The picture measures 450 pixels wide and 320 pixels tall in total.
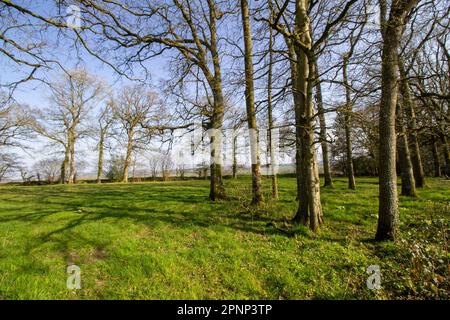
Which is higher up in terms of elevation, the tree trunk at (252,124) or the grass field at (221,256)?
the tree trunk at (252,124)

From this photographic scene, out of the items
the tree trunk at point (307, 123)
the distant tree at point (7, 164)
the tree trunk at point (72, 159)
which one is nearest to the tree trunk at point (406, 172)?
the tree trunk at point (307, 123)

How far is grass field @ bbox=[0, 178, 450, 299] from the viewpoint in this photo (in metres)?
3.06

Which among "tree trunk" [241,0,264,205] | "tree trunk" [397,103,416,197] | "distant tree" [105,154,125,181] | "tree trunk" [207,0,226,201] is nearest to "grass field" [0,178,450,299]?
"tree trunk" [241,0,264,205]

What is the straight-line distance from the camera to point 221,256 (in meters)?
4.14

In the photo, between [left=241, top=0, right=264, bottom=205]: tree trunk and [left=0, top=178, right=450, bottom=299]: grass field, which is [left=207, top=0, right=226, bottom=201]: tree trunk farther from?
[left=0, top=178, right=450, bottom=299]: grass field

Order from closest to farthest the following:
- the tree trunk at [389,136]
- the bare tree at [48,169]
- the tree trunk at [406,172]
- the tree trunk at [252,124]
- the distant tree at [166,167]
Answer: the tree trunk at [389,136], the tree trunk at [252,124], the tree trunk at [406,172], the bare tree at [48,169], the distant tree at [166,167]

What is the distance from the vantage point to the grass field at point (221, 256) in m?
3.06

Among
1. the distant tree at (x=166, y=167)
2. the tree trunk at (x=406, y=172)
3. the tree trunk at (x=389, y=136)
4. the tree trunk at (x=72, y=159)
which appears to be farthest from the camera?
the distant tree at (x=166, y=167)

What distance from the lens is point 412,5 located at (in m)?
4.41

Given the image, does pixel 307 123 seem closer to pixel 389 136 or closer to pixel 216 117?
pixel 389 136

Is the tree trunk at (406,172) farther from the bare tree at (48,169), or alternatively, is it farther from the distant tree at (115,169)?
the bare tree at (48,169)

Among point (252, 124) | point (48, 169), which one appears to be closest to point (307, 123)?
point (252, 124)
